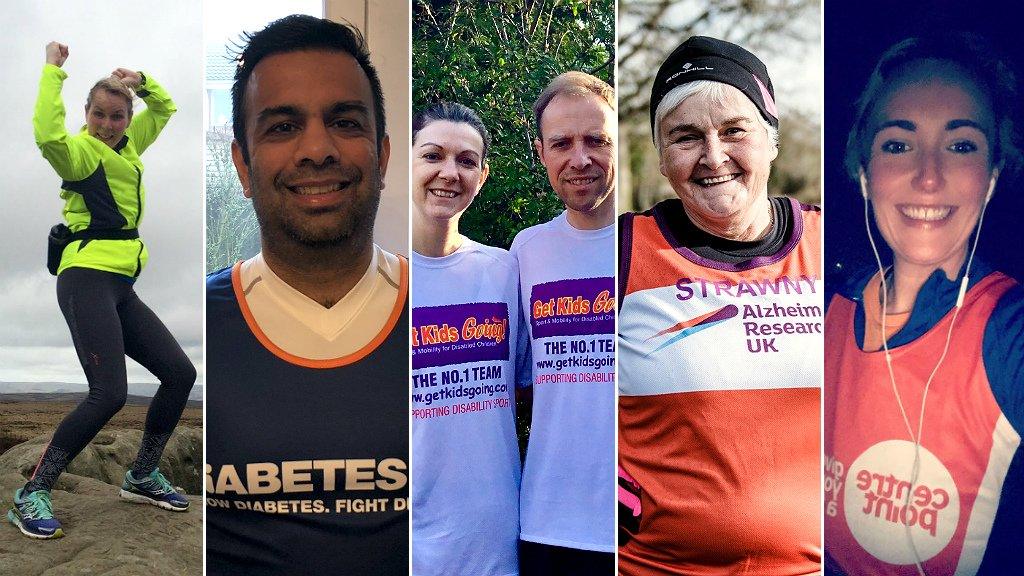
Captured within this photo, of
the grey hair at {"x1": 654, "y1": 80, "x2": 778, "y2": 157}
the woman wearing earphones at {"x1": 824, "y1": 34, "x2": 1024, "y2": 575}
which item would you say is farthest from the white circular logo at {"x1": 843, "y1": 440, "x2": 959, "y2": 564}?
the grey hair at {"x1": 654, "y1": 80, "x2": 778, "y2": 157}

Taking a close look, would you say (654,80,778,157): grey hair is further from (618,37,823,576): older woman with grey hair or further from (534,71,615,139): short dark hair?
(534,71,615,139): short dark hair

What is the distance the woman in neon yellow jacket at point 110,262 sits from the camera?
4.25 m

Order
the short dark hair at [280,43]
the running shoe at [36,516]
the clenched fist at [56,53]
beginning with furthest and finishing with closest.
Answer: the short dark hair at [280,43], the clenched fist at [56,53], the running shoe at [36,516]

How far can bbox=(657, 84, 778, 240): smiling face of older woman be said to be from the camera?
4.51 m

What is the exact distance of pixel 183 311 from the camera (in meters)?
4.36

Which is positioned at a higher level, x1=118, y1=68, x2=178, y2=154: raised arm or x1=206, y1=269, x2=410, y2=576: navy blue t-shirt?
x1=118, y1=68, x2=178, y2=154: raised arm

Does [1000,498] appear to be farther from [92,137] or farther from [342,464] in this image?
[92,137]

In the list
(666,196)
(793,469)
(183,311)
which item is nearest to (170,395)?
(183,311)

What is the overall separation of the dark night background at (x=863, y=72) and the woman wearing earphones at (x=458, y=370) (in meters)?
1.41

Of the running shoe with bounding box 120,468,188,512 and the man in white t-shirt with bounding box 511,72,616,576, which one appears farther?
the man in white t-shirt with bounding box 511,72,616,576

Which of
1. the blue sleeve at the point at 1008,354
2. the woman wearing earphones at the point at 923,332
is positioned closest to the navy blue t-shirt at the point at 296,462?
the woman wearing earphones at the point at 923,332

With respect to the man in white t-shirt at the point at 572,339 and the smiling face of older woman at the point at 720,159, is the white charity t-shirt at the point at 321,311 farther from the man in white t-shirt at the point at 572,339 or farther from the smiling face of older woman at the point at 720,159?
the smiling face of older woman at the point at 720,159

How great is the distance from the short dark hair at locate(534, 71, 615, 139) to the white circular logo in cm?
184

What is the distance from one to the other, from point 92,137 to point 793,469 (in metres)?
3.10
